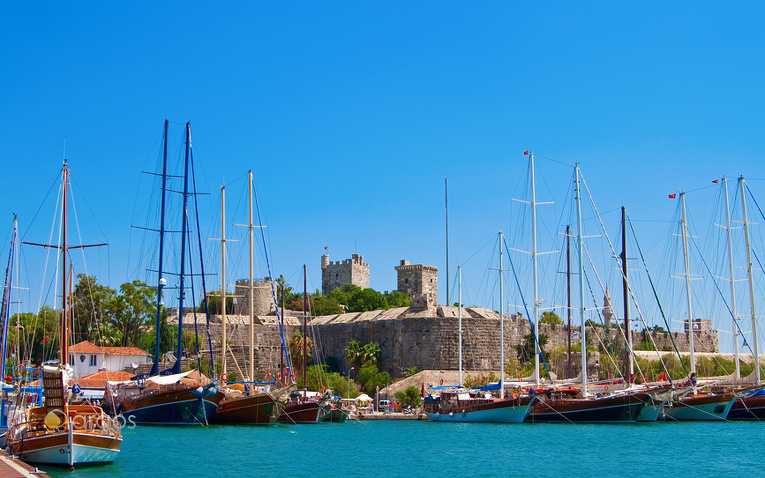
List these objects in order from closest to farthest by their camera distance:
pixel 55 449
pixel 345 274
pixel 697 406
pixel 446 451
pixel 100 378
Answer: pixel 55 449, pixel 446 451, pixel 697 406, pixel 100 378, pixel 345 274

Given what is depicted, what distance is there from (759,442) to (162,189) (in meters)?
27.9

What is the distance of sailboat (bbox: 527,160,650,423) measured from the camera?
38.2m

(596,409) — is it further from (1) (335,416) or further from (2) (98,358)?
(2) (98,358)

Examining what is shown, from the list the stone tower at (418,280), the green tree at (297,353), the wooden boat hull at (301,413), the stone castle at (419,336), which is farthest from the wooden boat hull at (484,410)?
the stone tower at (418,280)

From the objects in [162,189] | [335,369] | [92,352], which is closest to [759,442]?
[162,189]

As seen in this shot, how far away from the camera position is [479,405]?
41.6 m

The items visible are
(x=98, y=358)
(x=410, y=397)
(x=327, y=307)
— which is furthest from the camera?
(x=327, y=307)

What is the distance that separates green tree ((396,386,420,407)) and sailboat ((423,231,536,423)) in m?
4.57

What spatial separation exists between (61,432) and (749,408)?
32645mm

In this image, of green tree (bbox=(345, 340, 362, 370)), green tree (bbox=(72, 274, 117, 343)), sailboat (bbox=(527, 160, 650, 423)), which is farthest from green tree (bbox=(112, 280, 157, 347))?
sailboat (bbox=(527, 160, 650, 423))

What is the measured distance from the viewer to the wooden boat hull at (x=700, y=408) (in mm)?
40656

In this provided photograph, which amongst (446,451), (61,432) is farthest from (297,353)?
(61,432)

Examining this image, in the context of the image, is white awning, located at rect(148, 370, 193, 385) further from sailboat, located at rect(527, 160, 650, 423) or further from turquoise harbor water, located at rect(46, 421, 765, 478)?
sailboat, located at rect(527, 160, 650, 423)

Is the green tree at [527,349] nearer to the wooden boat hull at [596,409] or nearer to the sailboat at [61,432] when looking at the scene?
the wooden boat hull at [596,409]
